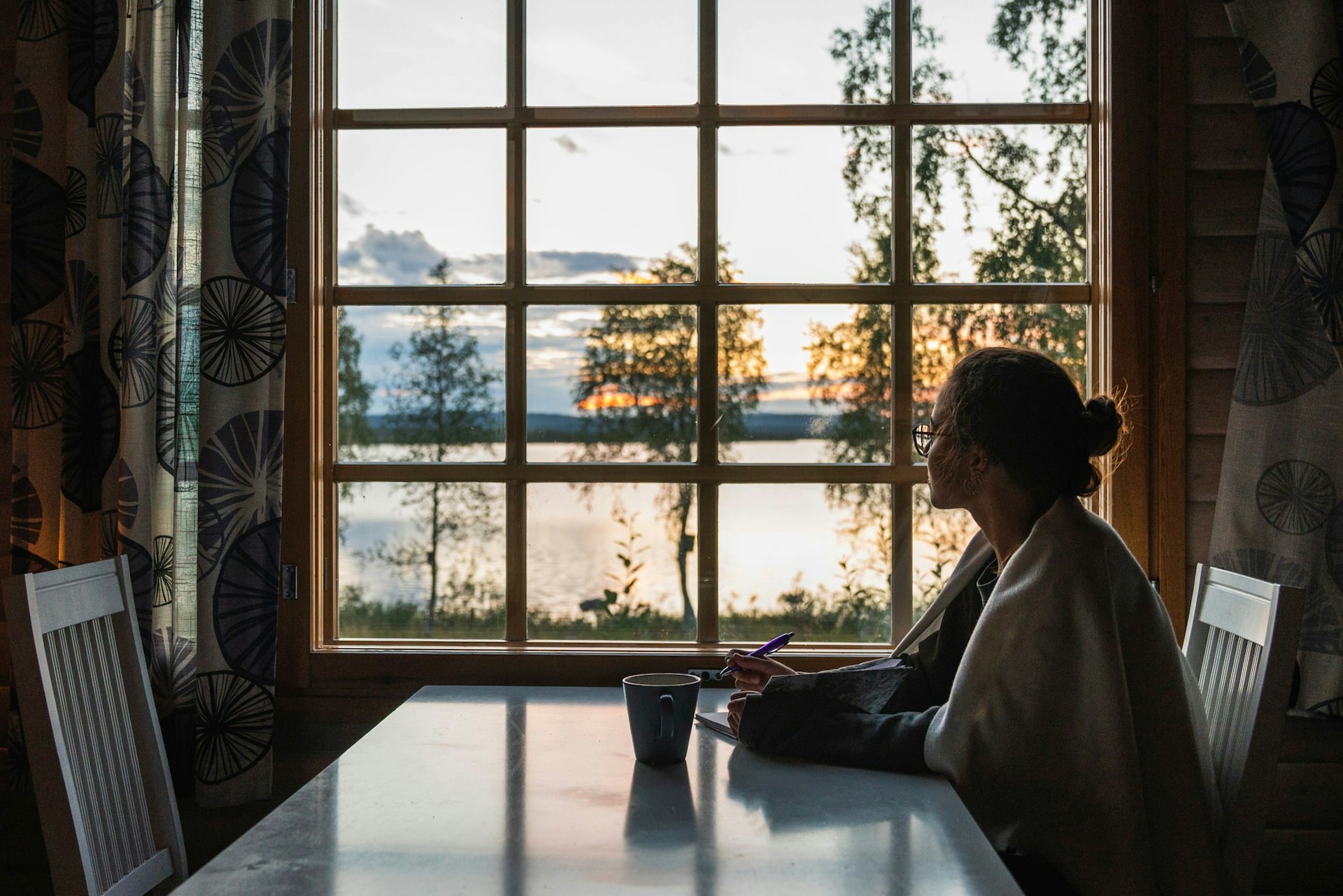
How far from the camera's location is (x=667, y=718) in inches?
49.1

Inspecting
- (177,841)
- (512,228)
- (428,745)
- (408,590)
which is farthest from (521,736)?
(512,228)

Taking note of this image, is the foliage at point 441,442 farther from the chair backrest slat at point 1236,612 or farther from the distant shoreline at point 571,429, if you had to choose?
the chair backrest slat at point 1236,612

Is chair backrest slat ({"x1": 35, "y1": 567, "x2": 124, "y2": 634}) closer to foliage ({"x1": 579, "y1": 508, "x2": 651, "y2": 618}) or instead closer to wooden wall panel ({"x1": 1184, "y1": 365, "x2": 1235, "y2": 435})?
foliage ({"x1": 579, "y1": 508, "x2": 651, "y2": 618})

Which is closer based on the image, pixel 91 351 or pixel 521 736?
pixel 521 736

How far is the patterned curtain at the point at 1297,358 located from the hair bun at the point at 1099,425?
805 mm

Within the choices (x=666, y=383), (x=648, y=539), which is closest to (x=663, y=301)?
(x=666, y=383)

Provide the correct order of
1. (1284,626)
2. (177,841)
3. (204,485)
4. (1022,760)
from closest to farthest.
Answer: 1. (1022,760)
2. (1284,626)
3. (177,841)
4. (204,485)

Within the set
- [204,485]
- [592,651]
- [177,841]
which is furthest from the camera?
[592,651]

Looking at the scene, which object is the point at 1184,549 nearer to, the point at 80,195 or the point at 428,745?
the point at 428,745

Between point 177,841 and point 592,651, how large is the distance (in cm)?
90

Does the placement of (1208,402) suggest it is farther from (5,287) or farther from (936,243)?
(5,287)

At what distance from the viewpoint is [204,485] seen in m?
2.02

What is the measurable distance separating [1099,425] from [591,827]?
2.95 feet

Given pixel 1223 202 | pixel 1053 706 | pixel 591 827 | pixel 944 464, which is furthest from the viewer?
pixel 1223 202
